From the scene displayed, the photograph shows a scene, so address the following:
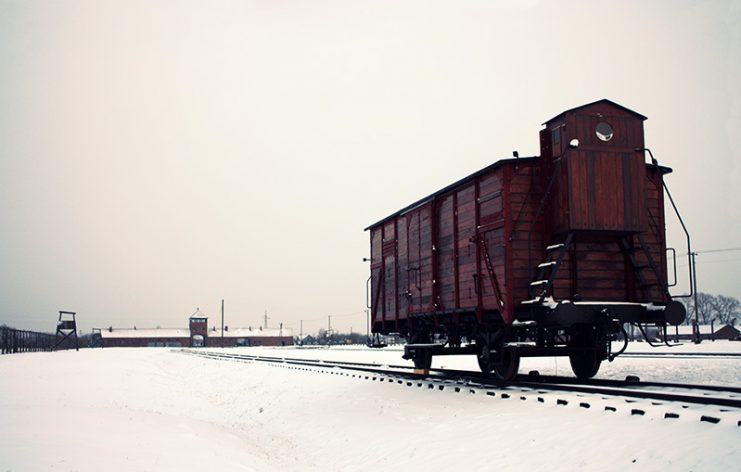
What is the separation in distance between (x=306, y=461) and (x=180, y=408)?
8.20m

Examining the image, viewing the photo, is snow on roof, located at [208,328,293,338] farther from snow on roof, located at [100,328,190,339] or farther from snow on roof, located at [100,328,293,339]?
snow on roof, located at [100,328,190,339]

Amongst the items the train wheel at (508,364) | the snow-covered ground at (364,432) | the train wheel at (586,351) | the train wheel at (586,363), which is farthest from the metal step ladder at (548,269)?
the train wheel at (586,363)

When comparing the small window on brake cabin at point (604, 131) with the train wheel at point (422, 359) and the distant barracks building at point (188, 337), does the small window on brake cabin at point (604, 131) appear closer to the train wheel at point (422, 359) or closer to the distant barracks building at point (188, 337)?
the train wheel at point (422, 359)

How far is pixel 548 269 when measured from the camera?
45.6 ft

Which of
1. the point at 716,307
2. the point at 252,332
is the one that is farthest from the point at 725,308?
the point at 252,332

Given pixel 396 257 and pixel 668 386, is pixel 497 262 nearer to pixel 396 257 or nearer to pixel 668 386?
pixel 668 386

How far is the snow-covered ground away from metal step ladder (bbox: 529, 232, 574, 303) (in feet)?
7.51

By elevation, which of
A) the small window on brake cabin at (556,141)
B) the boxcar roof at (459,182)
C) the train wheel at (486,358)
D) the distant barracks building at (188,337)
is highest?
the small window on brake cabin at (556,141)

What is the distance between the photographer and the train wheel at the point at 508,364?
1430 centimetres

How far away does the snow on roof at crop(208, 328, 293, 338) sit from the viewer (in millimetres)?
143625

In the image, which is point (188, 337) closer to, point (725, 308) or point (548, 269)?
point (725, 308)

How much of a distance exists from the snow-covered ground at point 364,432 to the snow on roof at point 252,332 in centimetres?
12536

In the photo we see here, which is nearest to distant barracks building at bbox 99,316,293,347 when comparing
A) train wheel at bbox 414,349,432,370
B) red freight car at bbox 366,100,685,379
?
train wheel at bbox 414,349,432,370

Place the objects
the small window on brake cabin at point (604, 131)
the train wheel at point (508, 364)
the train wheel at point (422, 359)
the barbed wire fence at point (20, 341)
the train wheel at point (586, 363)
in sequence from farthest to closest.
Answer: the barbed wire fence at point (20, 341) < the train wheel at point (422, 359) < the train wheel at point (586, 363) < the train wheel at point (508, 364) < the small window on brake cabin at point (604, 131)
